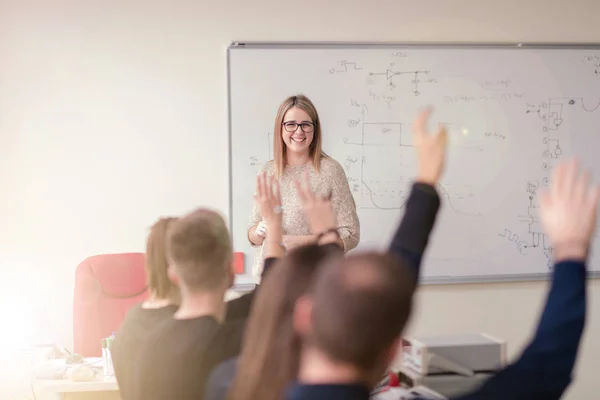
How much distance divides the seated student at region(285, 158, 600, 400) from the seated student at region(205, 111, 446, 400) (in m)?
0.05

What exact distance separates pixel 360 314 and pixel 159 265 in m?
1.03

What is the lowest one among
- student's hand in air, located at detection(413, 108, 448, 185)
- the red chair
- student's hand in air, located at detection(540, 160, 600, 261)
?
the red chair

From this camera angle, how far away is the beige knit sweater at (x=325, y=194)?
10.1 feet

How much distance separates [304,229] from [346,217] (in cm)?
19

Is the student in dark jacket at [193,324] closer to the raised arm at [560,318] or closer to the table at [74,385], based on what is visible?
the raised arm at [560,318]

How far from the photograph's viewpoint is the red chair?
10.5ft

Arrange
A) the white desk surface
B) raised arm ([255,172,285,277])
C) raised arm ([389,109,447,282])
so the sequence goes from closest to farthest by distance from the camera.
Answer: raised arm ([389,109,447,282]), raised arm ([255,172,285,277]), the white desk surface

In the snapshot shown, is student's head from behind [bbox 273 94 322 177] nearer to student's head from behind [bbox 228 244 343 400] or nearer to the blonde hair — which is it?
the blonde hair

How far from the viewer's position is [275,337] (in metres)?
1.14

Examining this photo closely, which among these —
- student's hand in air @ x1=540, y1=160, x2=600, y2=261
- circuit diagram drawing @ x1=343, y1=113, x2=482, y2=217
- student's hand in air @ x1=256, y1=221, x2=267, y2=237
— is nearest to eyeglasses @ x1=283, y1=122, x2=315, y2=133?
student's hand in air @ x1=256, y1=221, x2=267, y2=237

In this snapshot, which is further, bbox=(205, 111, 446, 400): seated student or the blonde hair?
the blonde hair

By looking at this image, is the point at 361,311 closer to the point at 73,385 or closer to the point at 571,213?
the point at 571,213

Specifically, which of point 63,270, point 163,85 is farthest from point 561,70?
point 63,270

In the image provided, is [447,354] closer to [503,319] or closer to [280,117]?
[280,117]
